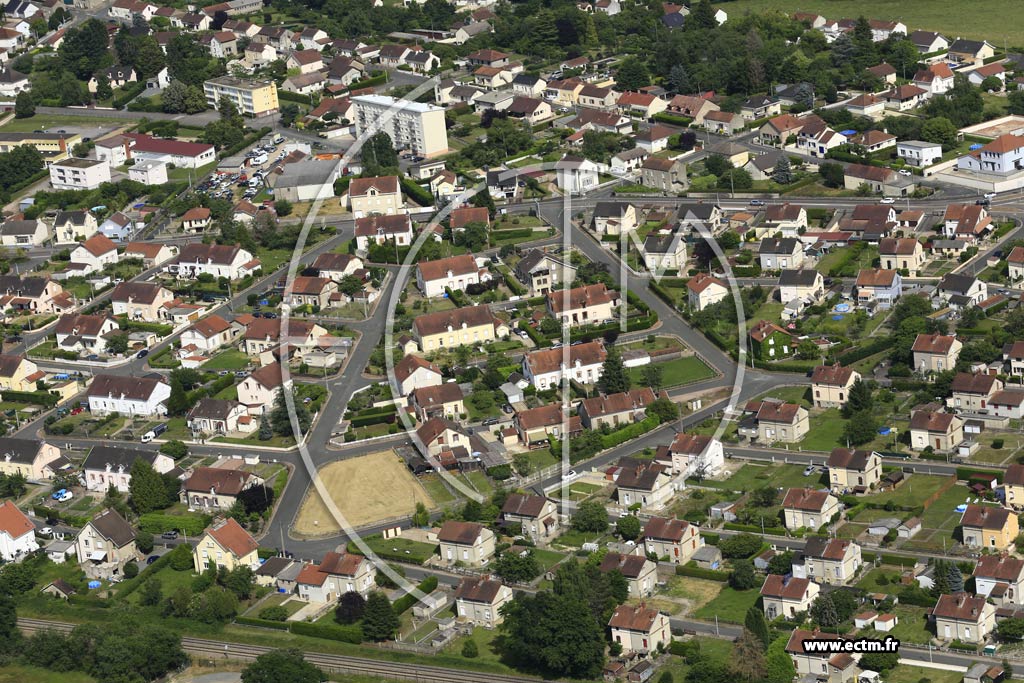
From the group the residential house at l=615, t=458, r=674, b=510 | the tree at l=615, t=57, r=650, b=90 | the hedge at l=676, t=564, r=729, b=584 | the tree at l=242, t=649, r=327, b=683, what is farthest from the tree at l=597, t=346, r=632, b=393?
the tree at l=615, t=57, r=650, b=90

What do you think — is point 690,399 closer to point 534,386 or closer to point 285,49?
point 534,386

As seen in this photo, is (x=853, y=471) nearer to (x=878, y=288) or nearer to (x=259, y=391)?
(x=878, y=288)

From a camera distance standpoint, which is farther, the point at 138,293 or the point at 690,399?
the point at 138,293

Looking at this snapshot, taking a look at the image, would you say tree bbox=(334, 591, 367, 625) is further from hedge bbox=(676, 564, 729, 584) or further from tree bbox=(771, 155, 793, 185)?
tree bbox=(771, 155, 793, 185)

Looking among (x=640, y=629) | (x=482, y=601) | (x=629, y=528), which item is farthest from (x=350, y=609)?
(x=629, y=528)

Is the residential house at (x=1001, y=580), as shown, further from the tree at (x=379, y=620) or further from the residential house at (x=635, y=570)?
the tree at (x=379, y=620)

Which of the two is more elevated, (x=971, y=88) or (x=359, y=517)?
(x=971, y=88)

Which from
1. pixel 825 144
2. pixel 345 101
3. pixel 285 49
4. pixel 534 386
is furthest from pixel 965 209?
pixel 285 49
